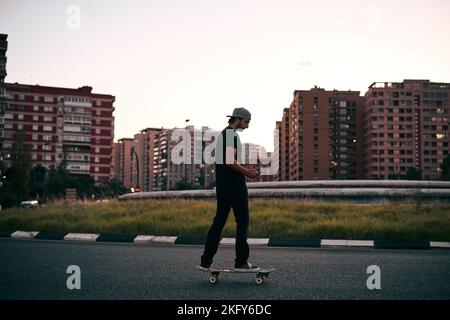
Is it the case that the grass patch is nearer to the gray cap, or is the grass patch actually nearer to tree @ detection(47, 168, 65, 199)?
the gray cap

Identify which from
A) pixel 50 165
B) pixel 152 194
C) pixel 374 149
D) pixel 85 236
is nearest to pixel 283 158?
pixel 374 149

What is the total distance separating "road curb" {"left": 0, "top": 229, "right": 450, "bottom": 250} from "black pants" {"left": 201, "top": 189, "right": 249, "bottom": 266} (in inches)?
233

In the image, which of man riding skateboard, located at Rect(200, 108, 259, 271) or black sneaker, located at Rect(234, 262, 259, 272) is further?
man riding skateboard, located at Rect(200, 108, 259, 271)

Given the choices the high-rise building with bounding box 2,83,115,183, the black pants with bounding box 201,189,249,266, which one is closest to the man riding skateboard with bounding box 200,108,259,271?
the black pants with bounding box 201,189,249,266

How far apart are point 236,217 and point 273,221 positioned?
318 inches

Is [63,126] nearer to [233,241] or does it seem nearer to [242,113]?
[233,241]

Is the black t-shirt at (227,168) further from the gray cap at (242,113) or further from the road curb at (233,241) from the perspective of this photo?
the road curb at (233,241)

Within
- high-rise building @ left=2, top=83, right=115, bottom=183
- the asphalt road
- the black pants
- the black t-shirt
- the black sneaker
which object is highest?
high-rise building @ left=2, top=83, right=115, bottom=183

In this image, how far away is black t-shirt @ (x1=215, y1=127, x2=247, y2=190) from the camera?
6910mm

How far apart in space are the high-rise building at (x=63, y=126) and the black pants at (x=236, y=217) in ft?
363

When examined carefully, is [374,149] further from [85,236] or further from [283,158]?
[85,236]

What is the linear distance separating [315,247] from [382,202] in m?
9.79

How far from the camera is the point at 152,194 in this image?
102 ft

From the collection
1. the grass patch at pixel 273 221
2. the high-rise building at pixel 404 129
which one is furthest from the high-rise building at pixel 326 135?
the grass patch at pixel 273 221
